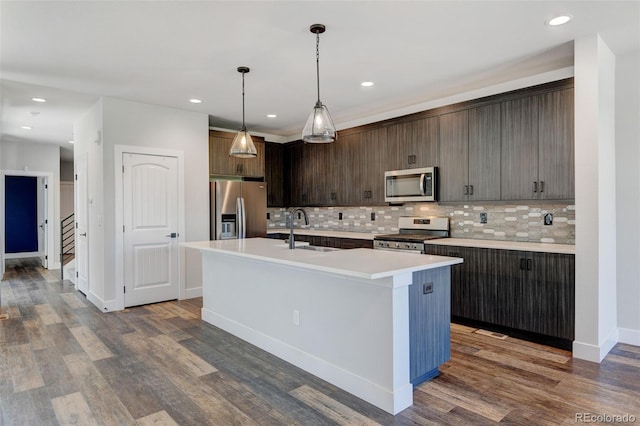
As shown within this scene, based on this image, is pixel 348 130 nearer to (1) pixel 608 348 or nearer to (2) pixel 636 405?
(1) pixel 608 348

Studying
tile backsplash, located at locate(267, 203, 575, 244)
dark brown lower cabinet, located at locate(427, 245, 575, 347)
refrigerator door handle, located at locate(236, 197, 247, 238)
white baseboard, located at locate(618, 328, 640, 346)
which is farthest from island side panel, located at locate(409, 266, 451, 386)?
refrigerator door handle, located at locate(236, 197, 247, 238)

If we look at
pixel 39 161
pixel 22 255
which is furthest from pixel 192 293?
pixel 22 255

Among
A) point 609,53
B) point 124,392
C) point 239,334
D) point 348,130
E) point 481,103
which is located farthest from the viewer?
point 348,130

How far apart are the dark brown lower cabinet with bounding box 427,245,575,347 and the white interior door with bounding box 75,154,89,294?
463 centimetres

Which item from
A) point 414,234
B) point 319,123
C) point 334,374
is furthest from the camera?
point 414,234

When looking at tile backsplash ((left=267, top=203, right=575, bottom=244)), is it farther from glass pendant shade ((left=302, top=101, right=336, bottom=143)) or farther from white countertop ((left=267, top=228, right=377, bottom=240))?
glass pendant shade ((left=302, top=101, right=336, bottom=143))

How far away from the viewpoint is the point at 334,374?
104 inches

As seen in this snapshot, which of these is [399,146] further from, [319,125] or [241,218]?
[241,218]

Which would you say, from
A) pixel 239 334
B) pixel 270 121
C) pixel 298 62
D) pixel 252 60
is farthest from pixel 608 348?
pixel 270 121

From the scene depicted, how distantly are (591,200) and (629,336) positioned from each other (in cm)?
141

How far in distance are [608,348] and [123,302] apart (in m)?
5.07

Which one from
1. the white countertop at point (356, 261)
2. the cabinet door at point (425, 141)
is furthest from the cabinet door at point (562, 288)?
the cabinet door at point (425, 141)

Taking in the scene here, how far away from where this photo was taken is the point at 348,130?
5570mm

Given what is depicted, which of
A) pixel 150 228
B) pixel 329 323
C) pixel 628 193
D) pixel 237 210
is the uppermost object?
pixel 628 193
